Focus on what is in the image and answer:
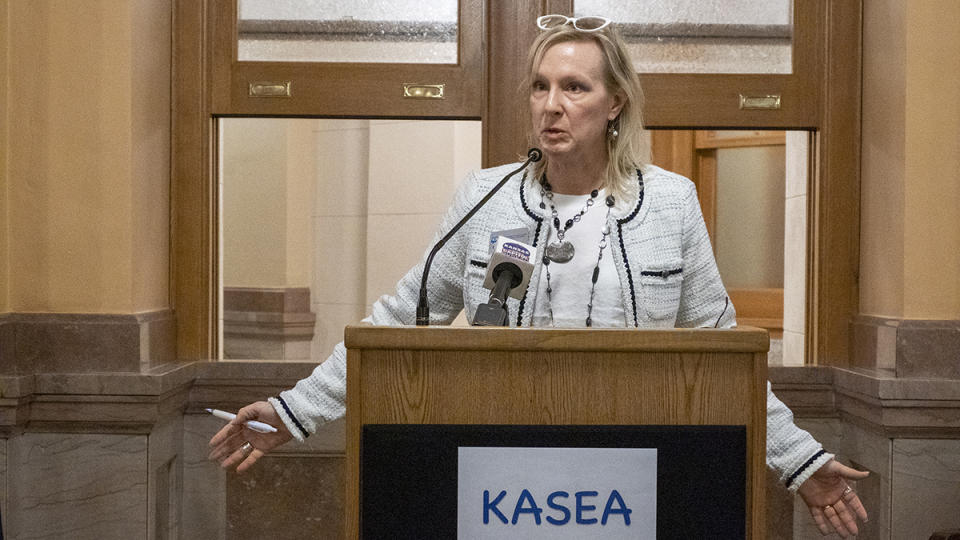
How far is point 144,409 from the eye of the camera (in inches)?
117

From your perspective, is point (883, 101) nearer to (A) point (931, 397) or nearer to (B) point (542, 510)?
(A) point (931, 397)

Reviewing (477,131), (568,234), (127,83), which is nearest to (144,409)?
(127,83)

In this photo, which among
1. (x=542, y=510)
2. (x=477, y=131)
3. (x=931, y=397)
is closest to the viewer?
(x=542, y=510)

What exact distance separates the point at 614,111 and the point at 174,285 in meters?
1.68

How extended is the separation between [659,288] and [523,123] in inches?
51.0

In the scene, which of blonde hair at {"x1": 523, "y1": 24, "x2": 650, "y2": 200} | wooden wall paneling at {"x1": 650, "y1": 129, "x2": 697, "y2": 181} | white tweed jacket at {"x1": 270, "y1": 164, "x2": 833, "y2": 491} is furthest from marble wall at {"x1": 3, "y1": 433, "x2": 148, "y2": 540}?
wooden wall paneling at {"x1": 650, "y1": 129, "x2": 697, "y2": 181}

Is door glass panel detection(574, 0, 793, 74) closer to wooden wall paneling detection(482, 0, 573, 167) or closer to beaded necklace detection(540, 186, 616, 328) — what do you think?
wooden wall paneling detection(482, 0, 573, 167)

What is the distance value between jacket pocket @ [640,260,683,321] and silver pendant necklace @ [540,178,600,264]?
166 millimetres

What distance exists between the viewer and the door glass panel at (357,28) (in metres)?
3.40

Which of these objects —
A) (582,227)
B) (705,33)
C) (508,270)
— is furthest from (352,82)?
(508,270)

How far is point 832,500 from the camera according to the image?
1.92 metres

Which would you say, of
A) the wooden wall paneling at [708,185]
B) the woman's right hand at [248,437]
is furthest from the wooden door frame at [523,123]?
the woman's right hand at [248,437]

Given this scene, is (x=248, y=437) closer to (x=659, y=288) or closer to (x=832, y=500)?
(x=659, y=288)

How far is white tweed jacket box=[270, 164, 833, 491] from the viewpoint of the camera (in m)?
2.17
